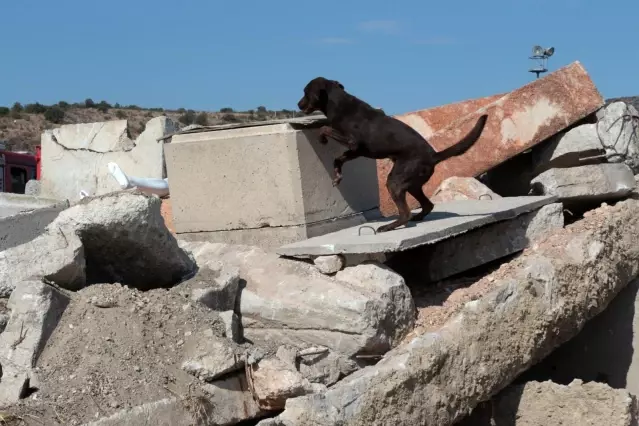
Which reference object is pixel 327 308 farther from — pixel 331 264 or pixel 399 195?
pixel 399 195

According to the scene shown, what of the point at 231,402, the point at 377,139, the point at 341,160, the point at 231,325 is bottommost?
the point at 231,402

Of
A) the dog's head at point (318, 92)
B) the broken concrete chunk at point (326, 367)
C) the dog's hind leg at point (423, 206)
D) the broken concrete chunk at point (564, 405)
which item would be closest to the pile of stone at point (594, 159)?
the dog's hind leg at point (423, 206)

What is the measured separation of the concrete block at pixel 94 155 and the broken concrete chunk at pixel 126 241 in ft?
10.8

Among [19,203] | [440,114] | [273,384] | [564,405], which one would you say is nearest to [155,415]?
[273,384]

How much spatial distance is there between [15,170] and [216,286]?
9.71 metres

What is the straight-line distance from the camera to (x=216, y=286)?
437 cm

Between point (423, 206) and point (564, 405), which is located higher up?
point (423, 206)

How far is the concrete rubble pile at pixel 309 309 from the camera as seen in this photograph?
143 inches

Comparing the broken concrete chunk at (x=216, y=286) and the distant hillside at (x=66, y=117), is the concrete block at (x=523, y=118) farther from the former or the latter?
the distant hillside at (x=66, y=117)

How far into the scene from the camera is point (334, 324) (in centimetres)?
438

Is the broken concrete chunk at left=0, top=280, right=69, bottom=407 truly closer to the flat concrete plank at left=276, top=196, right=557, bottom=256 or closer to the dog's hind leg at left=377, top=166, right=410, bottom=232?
the flat concrete plank at left=276, top=196, right=557, bottom=256

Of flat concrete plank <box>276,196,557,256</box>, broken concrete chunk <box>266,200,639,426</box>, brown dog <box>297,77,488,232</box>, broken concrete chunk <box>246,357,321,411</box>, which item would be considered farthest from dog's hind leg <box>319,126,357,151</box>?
broken concrete chunk <box>246,357,321,411</box>

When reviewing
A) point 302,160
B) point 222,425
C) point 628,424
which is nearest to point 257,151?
point 302,160

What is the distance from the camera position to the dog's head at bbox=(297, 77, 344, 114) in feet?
17.4
